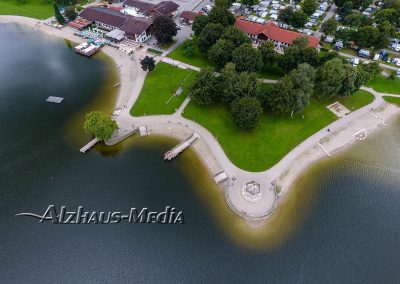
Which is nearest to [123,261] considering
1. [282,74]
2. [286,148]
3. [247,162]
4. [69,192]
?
[69,192]

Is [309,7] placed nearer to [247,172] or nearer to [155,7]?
[155,7]

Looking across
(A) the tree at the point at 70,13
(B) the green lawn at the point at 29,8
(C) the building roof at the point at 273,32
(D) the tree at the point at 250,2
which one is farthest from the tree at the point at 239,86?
(B) the green lawn at the point at 29,8

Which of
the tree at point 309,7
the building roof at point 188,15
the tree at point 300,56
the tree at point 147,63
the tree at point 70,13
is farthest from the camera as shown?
the tree at point 309,7

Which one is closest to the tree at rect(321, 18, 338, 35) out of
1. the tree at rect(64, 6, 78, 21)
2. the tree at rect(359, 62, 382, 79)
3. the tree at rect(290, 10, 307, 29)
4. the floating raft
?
the tree at rect(290, 10, 307, 29)

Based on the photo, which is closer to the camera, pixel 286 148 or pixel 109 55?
pixel 286 148

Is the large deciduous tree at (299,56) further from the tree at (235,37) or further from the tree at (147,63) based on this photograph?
the tree at (147,63)

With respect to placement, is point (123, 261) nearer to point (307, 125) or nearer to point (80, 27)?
point (307, 125)
